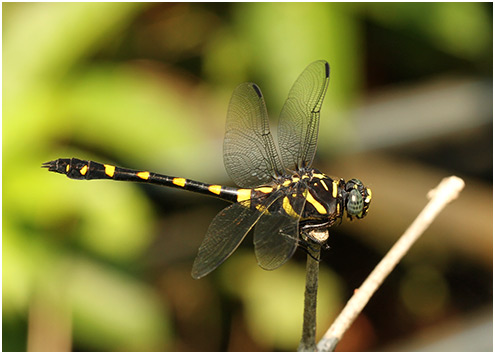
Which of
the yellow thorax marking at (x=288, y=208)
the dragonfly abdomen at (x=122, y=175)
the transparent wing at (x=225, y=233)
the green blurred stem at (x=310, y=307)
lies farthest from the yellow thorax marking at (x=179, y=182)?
the green blurred stem at (x=310, y=307)

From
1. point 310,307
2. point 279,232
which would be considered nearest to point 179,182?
point 279,232

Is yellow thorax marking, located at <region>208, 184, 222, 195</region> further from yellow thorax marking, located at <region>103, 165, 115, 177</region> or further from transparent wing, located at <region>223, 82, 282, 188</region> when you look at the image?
yellow thorax marking, located at <region>103, 165, 115, 177</region>

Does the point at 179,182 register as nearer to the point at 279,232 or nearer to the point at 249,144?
the point at 249,144

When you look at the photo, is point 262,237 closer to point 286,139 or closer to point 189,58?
point 286,139

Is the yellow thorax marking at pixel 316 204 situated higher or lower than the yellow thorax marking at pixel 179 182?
lower

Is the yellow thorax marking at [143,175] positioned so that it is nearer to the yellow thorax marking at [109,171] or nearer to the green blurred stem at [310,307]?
the yellow thorax marking at [109,171]

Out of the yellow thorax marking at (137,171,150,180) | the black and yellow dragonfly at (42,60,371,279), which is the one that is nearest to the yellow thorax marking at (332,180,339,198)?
the black and yellow dragonfly at (42,60,371,279)

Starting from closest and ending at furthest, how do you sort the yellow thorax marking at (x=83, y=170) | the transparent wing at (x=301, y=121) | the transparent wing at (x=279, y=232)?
the transparent wing at (x=279, y=232)
the transparent wing at (x=301, y=121)
the yellow thorax marking at (x=83, y=170)

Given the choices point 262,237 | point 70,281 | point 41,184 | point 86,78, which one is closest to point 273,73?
point 262,237
